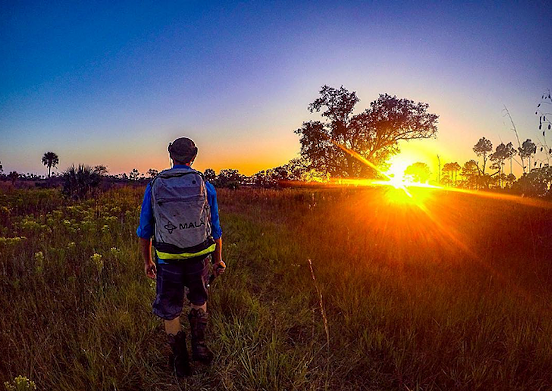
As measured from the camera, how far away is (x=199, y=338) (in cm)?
250

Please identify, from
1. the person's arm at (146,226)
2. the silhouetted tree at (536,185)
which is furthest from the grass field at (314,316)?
the silhouetted tree at (536,185)

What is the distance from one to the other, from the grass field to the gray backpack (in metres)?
1.09

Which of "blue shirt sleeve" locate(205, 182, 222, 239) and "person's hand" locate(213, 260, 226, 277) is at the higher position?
"blue shirt sleeve" locate(205, 182, 222, 239)

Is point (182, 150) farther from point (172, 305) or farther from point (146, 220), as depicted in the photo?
point (172, 305)

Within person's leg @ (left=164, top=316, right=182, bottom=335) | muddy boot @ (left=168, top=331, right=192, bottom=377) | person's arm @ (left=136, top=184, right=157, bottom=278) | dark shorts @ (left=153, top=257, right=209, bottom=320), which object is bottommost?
muddy boot @ (left=168, top=331, right=192, bottom=377)

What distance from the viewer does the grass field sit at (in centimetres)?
228

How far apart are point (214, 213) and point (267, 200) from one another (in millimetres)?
10984

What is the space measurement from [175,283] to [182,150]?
121 centimetres

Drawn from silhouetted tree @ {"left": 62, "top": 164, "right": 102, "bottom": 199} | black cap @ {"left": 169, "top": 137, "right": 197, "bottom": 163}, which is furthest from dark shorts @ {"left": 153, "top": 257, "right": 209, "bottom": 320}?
silhouetted tree @ {"left": 62, "top": 164, "right": 102, "bottom": 199}

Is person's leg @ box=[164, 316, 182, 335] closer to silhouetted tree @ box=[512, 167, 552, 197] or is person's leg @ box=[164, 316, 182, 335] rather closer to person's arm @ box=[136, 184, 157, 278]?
person's arm @ box=[136, 184, 157, 278]

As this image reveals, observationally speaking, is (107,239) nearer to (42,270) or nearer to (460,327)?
(42,270)

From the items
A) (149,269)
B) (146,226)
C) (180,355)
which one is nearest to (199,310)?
(180,355)

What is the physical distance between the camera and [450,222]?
6.78 meters

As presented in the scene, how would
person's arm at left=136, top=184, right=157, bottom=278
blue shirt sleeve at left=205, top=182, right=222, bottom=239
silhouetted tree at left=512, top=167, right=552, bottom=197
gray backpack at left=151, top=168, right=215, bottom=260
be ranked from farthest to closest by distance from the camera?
silhouetted tree at left=512, top=167, right=552, bottom=197 → blue shirt sleeve at left=205, top=182, right=222, bottom=239 → person's arm at left=136, top=184, right=157, bottom=278 → gray backpack at left=151, top=168, right=215, bottom=260
